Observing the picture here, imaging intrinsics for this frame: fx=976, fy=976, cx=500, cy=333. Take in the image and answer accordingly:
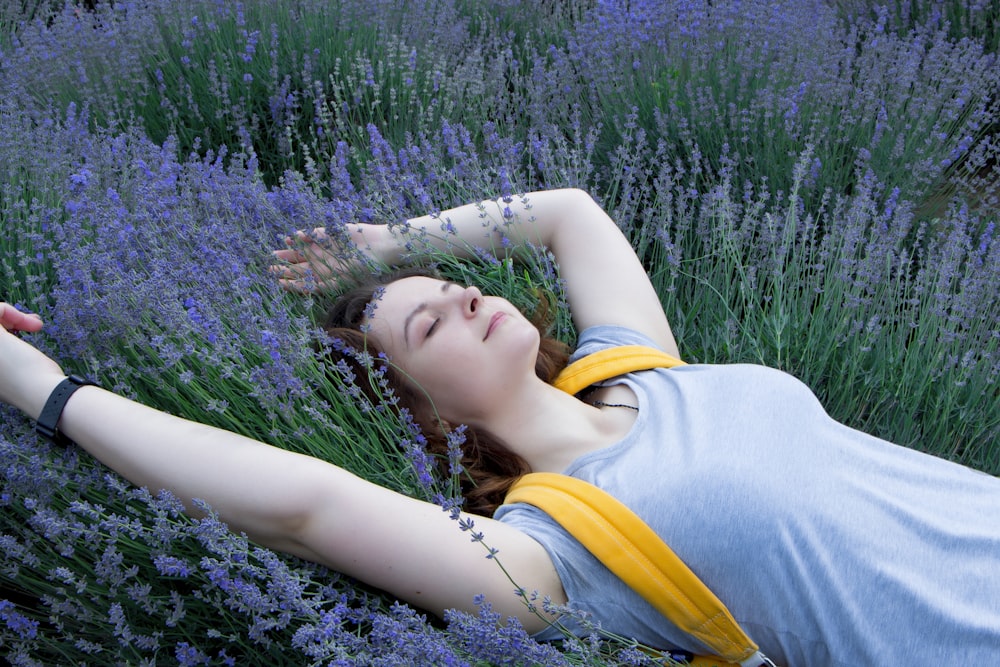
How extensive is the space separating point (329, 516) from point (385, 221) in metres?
1.26

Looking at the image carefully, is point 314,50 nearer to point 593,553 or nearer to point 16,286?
point 16,286

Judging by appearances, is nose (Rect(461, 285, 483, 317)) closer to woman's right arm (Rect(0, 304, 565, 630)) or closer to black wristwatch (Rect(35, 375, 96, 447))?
woman's right arm (Rect(0, 304, 565, 630))

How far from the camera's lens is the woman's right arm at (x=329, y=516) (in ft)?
5.30

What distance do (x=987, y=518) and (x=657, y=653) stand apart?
0.70m

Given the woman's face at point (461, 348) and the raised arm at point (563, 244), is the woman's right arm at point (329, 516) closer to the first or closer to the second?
the woman's face at point (461, 348)

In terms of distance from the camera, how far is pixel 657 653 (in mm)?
1732

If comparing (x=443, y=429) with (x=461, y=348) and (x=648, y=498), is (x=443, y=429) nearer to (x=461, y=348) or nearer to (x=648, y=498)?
(x=461, y=348)

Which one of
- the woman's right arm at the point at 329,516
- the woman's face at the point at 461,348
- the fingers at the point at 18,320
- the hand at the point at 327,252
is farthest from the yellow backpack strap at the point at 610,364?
the fingers at the point at 18,320

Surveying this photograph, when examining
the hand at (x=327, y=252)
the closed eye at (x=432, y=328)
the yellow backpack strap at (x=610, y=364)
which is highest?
the closed eye at (x=432, y=328)

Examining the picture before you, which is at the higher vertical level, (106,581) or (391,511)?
(391,511)

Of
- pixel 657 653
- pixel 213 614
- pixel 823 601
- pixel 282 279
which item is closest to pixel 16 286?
pixel 282 279

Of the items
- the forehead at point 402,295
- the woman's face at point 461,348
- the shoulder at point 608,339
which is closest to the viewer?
the woman's face at point 461,348

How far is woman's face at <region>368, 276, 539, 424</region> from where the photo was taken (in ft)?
6.44

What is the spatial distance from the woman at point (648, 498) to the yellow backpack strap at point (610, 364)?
5 cm
